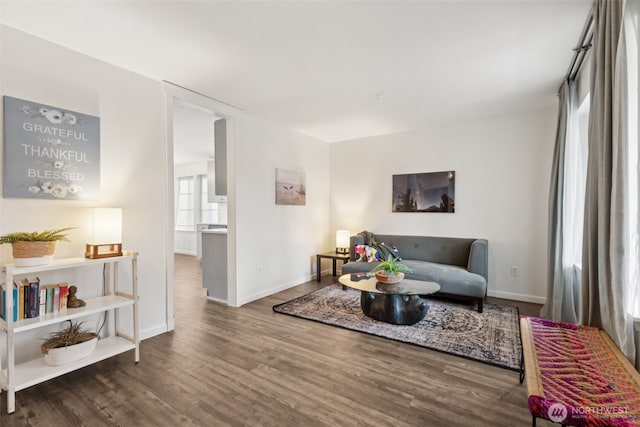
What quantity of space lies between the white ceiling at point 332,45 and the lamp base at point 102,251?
5.18 ft

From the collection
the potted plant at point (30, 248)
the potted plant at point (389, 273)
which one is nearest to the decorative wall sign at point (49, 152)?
the potted plant at point (30, 248)

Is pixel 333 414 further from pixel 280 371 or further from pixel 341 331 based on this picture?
pixel 341 331

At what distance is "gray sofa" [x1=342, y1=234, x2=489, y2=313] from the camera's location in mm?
3625

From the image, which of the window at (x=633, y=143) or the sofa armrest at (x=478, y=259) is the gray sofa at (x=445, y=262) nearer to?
the sofa armrest at (x=478, y=259)

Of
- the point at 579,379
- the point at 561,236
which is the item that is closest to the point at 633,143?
the point at 579,379

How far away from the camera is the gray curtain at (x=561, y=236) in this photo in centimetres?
293

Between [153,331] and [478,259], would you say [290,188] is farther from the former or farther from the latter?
[478,259]

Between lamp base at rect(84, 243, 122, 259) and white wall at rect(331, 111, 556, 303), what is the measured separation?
386cm

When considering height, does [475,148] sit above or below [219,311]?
above

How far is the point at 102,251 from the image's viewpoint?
237cm

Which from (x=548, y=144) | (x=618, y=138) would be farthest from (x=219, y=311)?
(x=548, y=144)

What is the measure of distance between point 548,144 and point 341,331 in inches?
140

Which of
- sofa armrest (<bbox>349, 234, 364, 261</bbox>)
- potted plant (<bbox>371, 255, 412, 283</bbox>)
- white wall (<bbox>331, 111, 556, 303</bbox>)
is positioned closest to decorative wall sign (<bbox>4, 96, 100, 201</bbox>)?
potted plant (<bbox>371, 255, 412, 283</bbox>)

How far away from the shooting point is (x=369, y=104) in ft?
12.1
